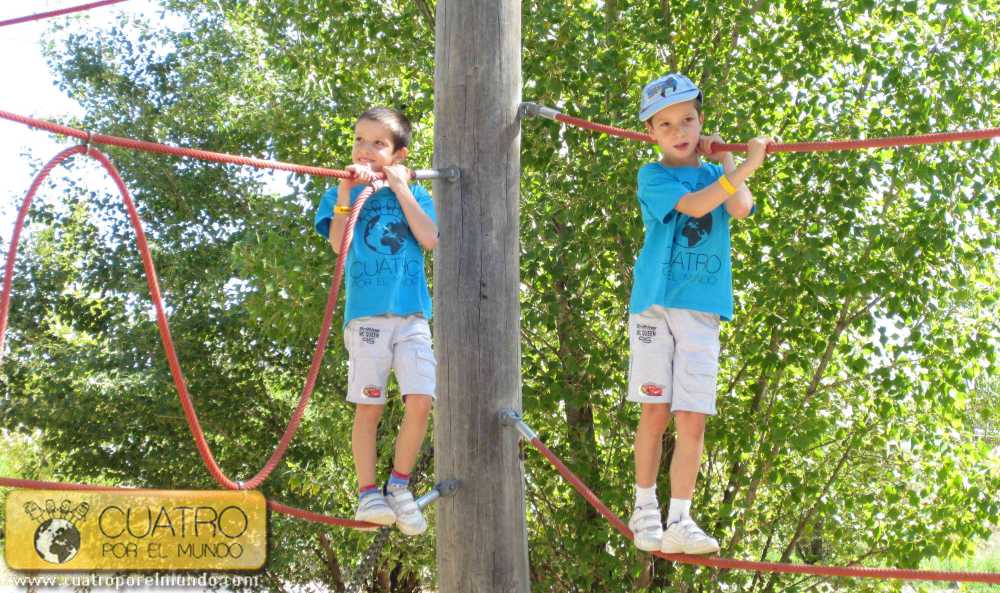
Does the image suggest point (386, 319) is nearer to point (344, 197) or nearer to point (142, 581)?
point (344, 197)

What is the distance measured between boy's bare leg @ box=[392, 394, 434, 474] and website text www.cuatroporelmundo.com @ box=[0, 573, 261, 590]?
6.97 metres

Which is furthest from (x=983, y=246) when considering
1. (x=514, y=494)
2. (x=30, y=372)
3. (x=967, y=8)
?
(x=30, y=372)

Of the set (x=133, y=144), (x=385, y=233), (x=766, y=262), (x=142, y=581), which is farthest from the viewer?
(x=142, y=581)

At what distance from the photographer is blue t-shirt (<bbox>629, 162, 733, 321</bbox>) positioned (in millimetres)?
2744

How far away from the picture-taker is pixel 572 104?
231 inches

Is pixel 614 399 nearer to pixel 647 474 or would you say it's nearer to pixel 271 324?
pixel 271 324

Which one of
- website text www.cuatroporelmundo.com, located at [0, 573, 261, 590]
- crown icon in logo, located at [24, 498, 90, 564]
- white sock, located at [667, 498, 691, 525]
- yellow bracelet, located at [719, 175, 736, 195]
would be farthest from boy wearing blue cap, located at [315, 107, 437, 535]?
website text www.cuatroporelmundo.com, located at [0, 573, 261, 590]

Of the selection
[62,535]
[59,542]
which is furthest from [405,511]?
[59,542]

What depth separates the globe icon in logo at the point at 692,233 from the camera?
2799 millimetres

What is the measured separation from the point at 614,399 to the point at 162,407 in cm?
500

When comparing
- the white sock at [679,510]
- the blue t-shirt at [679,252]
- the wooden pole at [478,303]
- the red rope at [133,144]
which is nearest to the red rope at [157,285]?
the red rope at [133,144]

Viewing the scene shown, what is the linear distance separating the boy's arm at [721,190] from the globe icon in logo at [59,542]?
21.5 ft

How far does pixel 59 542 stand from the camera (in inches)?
323

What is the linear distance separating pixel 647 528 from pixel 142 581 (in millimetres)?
8091
